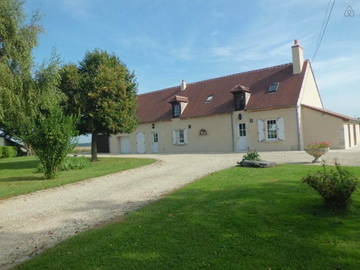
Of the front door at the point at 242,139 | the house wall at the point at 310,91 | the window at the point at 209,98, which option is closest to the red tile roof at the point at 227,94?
the window at the point at 209,98

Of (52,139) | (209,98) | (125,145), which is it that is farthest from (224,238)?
(125,145)

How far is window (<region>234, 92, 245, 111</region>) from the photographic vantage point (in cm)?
2152

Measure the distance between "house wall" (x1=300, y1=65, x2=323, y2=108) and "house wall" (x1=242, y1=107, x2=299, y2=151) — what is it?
1.45m

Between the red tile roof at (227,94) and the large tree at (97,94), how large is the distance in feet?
25.8

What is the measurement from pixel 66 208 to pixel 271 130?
1642 centimetres

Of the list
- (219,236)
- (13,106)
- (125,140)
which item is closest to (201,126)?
(125,140)

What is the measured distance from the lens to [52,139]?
36.9 feet

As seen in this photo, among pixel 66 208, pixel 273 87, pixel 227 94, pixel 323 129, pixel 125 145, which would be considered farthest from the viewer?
pixel 125 145

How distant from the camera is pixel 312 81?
2250 centimetres

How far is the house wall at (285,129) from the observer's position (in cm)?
1956

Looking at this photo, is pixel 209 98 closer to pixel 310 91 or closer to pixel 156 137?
pixel 156 137

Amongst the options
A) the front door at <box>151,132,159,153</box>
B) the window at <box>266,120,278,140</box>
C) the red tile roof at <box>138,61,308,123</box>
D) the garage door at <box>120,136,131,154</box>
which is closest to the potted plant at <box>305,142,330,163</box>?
the red tile roof at <box>138,61,308,123</box>

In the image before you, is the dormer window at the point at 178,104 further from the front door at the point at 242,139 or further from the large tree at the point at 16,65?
the large tree at the point at 16,65

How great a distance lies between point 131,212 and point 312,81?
67.3 ft
